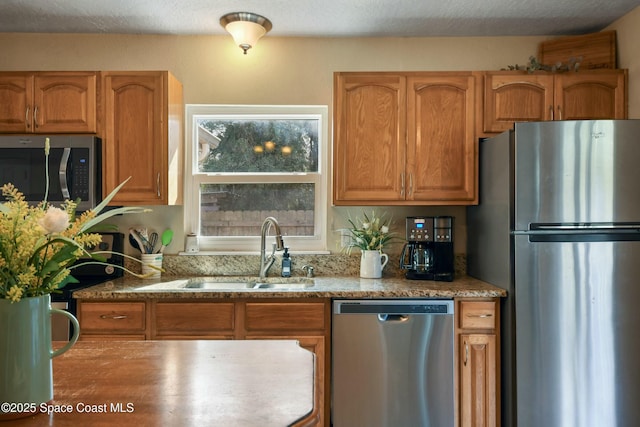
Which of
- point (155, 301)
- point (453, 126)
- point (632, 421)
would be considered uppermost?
point (453, 126)

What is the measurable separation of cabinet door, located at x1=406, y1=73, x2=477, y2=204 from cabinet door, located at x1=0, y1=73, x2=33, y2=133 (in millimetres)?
2251

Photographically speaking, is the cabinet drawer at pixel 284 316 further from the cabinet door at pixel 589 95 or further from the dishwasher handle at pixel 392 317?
the cabinet door at pixel 589 95

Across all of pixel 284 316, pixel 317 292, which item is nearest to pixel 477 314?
pixel 317 292

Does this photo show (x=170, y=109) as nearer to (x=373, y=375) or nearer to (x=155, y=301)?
(x=155, y=301)

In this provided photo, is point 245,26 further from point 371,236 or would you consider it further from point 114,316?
A: point 114,316

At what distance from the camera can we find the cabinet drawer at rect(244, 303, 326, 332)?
2332mm

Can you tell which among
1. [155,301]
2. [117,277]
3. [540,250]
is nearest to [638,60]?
[540,250]

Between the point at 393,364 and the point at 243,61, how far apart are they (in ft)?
6.94

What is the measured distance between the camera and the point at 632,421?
2.16 metres

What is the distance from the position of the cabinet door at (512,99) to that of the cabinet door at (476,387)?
48.4 inches

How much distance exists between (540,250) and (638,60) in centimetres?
136

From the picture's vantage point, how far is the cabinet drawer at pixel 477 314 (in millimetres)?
2320

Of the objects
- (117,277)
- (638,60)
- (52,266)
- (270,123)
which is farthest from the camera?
(270,123)

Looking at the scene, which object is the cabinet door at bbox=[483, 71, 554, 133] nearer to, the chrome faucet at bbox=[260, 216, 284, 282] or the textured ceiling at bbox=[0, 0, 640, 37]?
the textured ceiling at bbox=[0, 0, 640, 37]
